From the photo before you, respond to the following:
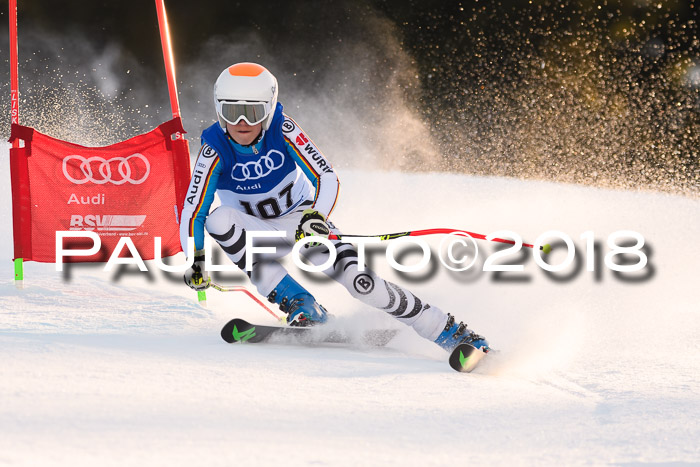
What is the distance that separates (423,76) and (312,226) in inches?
463

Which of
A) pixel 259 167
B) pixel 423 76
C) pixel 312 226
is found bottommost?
pixel 312 226

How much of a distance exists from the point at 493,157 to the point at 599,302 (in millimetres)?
9692

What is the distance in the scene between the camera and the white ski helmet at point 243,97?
3.42 meters

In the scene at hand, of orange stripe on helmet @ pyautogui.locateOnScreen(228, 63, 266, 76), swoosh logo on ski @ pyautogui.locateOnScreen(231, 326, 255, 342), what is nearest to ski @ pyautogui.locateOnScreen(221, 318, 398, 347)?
swoosh logo on ski @ pyautogui.locateOnScreen(231, 326, 255, 342)

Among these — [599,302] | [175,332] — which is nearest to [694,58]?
[599,302]

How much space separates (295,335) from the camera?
3.52 meters

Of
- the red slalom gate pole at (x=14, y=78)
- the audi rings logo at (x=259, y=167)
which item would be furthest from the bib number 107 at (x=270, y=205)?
the red slalom gate pole at (x=14, y=78)

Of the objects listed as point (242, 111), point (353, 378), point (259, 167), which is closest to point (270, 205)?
point (259, 167)

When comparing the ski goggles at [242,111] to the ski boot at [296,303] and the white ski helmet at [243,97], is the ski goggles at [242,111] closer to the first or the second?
the white ski helmet at [243,97]

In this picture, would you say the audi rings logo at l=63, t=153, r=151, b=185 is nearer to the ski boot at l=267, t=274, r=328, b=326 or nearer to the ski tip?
the ski boot at l=267, t=274, r=328, b=326

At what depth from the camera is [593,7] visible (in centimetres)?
1436

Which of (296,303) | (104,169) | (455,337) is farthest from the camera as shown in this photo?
(104,169)

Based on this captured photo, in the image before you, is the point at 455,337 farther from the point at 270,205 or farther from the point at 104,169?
the point at 104,169

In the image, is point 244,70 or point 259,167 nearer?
point 244,70
